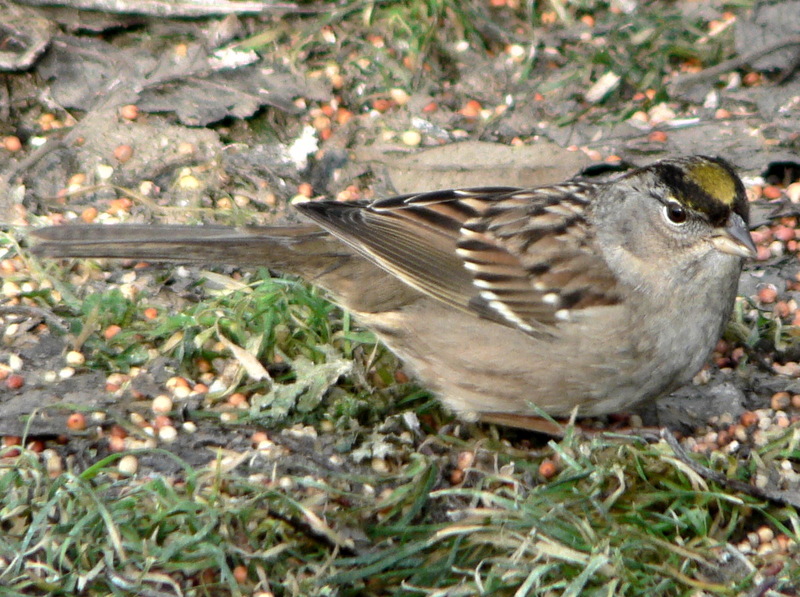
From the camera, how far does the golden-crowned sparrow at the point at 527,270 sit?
9.87 feet

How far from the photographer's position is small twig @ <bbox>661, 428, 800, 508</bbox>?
2791 mm

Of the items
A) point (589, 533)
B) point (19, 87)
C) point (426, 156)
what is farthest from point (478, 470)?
point (19, 87)

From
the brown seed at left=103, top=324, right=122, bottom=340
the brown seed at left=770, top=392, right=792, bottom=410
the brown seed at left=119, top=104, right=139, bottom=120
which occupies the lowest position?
the brown seed at left=103, top=324, right=122, bottom=340

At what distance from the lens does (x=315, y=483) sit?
2.73 meters

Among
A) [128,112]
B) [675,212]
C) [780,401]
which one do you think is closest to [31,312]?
[128,112]

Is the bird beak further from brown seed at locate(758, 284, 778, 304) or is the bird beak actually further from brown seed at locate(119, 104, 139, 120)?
brown seed at locate(119, 104, 139, 120)

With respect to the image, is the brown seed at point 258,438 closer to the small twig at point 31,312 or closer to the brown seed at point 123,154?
the small twig at point 31,312

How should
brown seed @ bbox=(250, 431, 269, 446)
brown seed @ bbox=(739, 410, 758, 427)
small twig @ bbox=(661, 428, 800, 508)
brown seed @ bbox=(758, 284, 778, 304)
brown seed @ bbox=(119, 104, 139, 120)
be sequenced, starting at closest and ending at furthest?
small twig @ bbox=(661, 428, 800, 508) < brown seed @ bbox=(250, 431, 269, 446) < brown seed @ bbox=(739, 410, 758, 427) < brown seed @ bbox=(758, 284, 778, 304) < brown seed @ bbox=(119, 104, 139, 120)

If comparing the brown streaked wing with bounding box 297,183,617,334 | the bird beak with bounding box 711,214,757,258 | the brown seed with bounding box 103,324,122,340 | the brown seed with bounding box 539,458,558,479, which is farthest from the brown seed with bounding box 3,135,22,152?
the bird beak with bounding box 711,214,757,258

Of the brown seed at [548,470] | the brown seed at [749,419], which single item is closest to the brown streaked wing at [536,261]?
the brown seed at [548,470]

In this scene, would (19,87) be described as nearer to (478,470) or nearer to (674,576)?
(478,470)

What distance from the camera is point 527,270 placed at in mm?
3180

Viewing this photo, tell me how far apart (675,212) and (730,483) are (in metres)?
0.74

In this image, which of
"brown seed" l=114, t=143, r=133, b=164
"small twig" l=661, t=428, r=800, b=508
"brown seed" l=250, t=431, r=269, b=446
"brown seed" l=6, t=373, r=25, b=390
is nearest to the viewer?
"small twig" l=661, t=428, r=800, b=508
